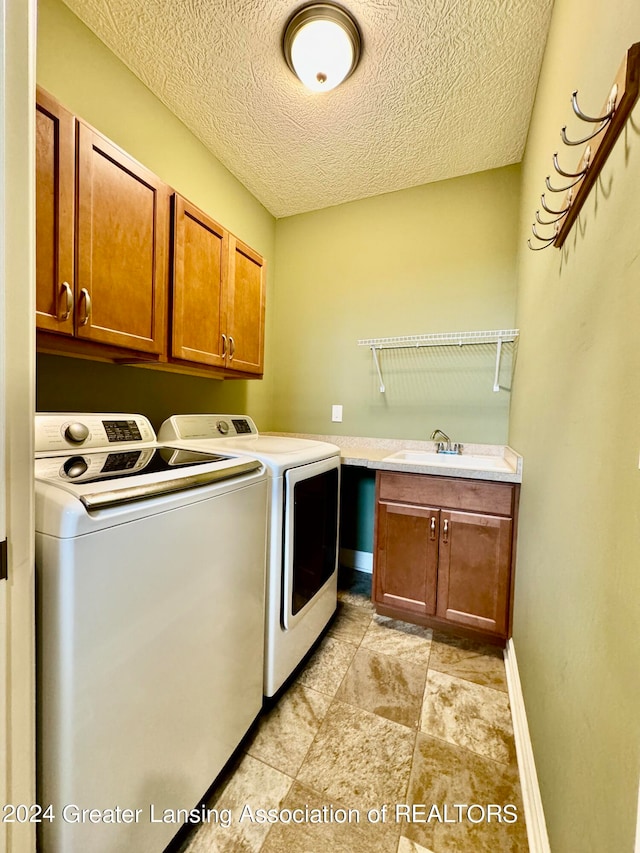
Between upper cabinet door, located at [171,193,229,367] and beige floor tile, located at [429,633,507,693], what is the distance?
6.09 ft

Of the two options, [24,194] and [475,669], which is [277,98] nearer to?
[24,194]

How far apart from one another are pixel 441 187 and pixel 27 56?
2370mm

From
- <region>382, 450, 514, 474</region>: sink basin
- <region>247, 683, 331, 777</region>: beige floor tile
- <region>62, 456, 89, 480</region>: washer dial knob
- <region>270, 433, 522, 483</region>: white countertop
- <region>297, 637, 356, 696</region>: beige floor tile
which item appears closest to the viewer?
<region>62, 456, 89, 480</region>: washer dial knob

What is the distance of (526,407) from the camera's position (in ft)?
4.97

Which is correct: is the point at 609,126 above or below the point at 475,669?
above

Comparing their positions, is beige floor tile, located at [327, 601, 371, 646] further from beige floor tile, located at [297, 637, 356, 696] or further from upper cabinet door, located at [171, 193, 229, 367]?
upper cabinet door, located at [171, 193, 229, 367]

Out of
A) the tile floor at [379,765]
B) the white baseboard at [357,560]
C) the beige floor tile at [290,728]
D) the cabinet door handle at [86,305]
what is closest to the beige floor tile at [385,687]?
the tile floor at [379,765]

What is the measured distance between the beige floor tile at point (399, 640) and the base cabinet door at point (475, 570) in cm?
19

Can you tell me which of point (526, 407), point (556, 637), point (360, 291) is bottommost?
point (556, 637)

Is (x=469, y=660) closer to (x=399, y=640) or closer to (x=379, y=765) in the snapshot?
(x=399, y=640)

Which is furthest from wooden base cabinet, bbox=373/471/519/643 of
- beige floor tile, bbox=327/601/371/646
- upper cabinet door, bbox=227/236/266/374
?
upper cabinet door, bbox=227/236/266/374

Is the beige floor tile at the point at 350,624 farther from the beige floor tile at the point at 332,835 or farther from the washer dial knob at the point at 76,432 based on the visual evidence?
the washer dial knob at the point at 76,432

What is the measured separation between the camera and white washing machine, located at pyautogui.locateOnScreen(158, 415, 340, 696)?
1.28 metres

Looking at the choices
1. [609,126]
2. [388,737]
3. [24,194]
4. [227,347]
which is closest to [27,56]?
[24,194]
